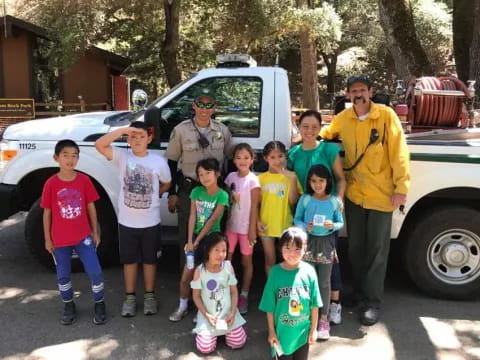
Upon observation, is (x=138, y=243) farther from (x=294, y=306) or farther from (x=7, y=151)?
(x=7, y=151)

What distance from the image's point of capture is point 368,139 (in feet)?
12.5

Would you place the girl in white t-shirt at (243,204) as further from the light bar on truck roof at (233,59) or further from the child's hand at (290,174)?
the light bar on truck roof at (233,59)

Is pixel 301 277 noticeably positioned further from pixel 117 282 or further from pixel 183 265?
pixel 117 282

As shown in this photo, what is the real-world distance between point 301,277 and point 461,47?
7182 mm

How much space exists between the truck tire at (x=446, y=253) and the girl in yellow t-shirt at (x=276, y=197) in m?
1.23

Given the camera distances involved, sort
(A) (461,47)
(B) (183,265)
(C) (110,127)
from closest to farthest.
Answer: (B) (183,265) → (C) (110,127) → (A) (461,47)

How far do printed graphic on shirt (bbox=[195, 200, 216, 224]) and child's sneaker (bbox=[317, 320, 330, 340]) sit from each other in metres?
1.14

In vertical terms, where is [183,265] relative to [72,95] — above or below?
below

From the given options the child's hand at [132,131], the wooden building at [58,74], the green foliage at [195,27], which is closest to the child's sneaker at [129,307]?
the child's hand at [132,131]

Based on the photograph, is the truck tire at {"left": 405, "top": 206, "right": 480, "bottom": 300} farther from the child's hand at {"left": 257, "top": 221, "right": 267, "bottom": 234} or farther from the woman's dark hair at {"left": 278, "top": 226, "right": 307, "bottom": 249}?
the woman's dark hair at {"left": 278, "top": 226, "right": 307, "bottom": 249}

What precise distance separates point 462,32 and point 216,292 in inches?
294

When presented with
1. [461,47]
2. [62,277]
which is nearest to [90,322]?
[62,277]

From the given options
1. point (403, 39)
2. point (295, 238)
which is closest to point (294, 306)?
point (295, 238)

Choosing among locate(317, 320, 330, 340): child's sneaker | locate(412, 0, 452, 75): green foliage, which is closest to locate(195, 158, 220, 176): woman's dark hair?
locate(317, 320, 330, 340): child's sneaker
